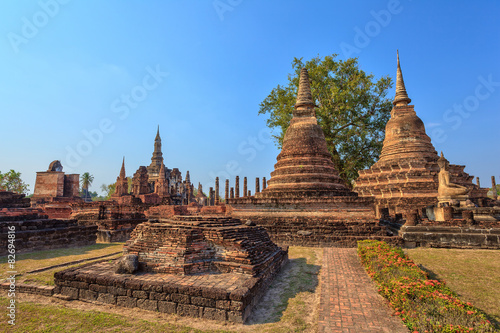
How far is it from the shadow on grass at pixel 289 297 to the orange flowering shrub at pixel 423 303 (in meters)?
1.43

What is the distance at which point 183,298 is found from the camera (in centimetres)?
468

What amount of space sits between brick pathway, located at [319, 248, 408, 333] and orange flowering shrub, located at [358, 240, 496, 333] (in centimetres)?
19

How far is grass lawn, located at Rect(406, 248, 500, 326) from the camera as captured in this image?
5067 millimetres

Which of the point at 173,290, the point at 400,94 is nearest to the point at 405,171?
the point at 400,94

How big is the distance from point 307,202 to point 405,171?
907cm

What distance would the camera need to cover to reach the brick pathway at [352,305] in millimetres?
4047

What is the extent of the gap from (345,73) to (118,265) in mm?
27418

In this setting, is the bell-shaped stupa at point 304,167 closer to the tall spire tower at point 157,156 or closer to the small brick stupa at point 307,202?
the small brick stupa at point 307,202

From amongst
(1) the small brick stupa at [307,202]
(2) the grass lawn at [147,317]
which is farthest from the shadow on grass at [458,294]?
(1) the small brick stupa at [307,202]

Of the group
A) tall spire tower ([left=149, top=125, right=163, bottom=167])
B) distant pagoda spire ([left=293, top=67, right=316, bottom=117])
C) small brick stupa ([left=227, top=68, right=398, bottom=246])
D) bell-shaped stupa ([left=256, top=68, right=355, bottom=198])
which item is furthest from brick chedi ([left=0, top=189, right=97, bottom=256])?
tall spire tower ([left=149, top=125, right=163, bottom=167])

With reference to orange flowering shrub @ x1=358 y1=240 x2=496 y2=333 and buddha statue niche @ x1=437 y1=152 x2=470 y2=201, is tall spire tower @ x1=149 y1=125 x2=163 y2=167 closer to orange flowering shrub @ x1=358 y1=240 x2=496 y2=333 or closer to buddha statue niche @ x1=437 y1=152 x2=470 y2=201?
buddha statue niche @ x1=437 y1=152 x2=470 y2=201

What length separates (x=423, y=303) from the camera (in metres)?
4.08

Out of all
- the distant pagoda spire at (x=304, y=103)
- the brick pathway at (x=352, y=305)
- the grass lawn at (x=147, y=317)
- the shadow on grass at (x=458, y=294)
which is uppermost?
the distant pagoda spire at (x=304, y=103)

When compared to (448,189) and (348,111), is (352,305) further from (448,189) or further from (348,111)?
(348,111)
